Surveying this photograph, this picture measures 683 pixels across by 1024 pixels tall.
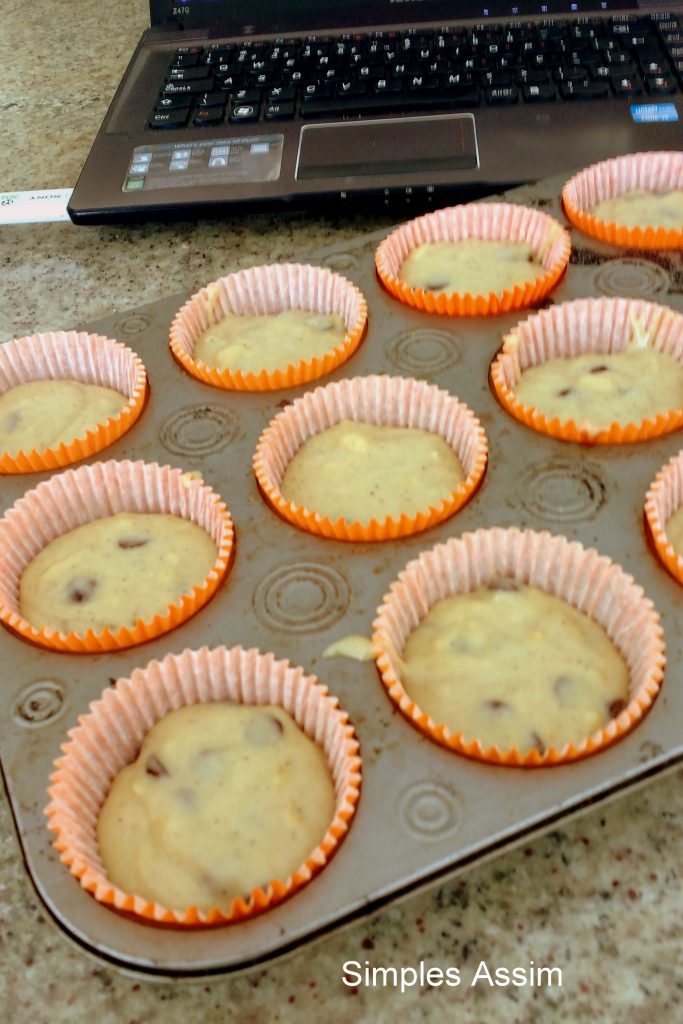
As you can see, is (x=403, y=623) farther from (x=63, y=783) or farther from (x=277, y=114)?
(x=277, y=114)

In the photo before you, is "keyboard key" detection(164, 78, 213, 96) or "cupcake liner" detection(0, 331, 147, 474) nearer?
"cupcake liner" detection(0, 331, 147, 474)

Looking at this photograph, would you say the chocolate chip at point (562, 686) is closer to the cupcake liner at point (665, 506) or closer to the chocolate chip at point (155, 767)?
the cupcake liner at point (665, 506)

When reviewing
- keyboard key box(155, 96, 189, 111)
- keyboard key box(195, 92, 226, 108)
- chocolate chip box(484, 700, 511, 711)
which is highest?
keyboard key box(155, 96, 189, 111)

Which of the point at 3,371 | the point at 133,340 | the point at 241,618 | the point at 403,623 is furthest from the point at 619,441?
the point at 3,371

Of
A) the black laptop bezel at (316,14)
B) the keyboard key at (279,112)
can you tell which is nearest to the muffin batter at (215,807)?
the keyboard key at (279,112)

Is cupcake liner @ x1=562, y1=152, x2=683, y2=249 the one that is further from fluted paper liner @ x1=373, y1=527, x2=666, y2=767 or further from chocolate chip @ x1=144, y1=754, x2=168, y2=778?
chocolate chip @ x1=144, y1=754, x2=168, y2=778

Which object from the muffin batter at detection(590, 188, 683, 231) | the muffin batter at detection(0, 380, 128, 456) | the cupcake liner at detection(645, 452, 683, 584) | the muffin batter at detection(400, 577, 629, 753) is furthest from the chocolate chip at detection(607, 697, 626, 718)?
the muffin batter at detection(590, 188, 683, 231)

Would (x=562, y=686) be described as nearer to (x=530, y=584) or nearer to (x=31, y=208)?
(x=530, y=584)
